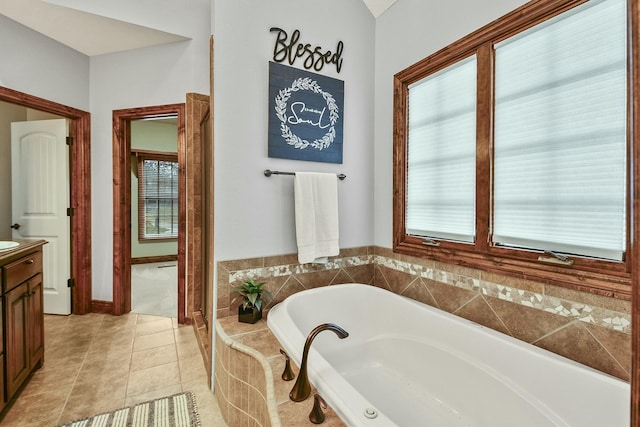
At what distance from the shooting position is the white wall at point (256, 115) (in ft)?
6.02

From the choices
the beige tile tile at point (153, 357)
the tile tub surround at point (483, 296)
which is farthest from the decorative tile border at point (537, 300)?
the beige tile tile at point (153, 357)

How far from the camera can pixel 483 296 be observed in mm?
1635

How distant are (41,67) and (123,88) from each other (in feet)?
2.04

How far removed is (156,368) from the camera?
2.15 metres

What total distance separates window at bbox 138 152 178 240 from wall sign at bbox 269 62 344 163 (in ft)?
13.7

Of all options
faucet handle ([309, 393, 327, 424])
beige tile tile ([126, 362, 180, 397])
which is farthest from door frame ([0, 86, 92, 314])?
faucet handle ([309, 393, 327, 424])

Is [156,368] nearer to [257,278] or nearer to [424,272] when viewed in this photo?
[257,278]

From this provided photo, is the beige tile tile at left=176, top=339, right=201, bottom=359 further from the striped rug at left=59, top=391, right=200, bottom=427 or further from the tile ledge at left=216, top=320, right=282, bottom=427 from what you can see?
the tile ledge at left=216, top=320, right=282, bottom=427

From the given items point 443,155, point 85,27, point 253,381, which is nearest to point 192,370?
point 253,381

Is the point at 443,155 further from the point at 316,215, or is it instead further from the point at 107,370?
the point at 107,370

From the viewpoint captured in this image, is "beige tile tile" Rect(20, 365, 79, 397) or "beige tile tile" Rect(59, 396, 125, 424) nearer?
"beige tile tile" Rect(59, 396, 125, 424)

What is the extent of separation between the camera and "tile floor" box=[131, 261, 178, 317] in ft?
10.6

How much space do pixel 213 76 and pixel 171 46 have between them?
1.47m

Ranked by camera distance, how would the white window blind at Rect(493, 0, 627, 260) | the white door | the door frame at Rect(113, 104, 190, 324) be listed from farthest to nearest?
1. the white door
2. the door frame at Rect(113, 104, 190, 324)
3. the white window blind at Rect(493, 0, 627, 260)
